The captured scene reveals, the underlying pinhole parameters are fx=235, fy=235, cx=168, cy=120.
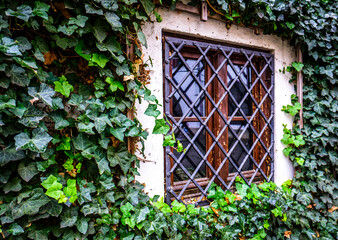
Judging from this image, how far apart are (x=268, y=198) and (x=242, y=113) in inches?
33.9

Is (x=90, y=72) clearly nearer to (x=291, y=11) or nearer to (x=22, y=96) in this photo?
(x=22, y=96)

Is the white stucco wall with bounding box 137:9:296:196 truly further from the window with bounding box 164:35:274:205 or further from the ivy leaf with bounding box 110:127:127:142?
the ivy leaf with bounding box 110:127:127:142

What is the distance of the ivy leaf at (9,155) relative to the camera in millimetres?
1230

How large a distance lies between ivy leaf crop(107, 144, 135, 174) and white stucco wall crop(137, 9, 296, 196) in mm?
234

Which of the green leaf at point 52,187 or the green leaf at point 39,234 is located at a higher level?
the green leaf at point 52,187

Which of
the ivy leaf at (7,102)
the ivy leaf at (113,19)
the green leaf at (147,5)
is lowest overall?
the ivy leaf at (7,102)

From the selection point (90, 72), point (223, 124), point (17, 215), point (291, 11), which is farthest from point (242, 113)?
point (17, 215)

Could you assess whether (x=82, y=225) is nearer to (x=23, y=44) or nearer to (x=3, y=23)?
(x=23, y=44)

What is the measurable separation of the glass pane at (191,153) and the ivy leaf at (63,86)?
0.99m

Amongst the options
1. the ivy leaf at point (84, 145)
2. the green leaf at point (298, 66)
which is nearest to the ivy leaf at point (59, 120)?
the ivy leaf at point (84, 145)

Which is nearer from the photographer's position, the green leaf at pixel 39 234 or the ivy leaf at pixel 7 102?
the ivy leaf at pixel 7 102

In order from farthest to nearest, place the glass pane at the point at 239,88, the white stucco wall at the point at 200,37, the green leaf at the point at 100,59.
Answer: the glass pane at the point at 239,88 → the white stucco wall at the point at 200,37 → the green leaf at the point at 100,59

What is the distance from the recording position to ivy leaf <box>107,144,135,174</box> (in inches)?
61.6

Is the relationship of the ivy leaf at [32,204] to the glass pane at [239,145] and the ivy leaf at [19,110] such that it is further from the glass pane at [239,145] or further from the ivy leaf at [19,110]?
the glass pane at [239,145]
